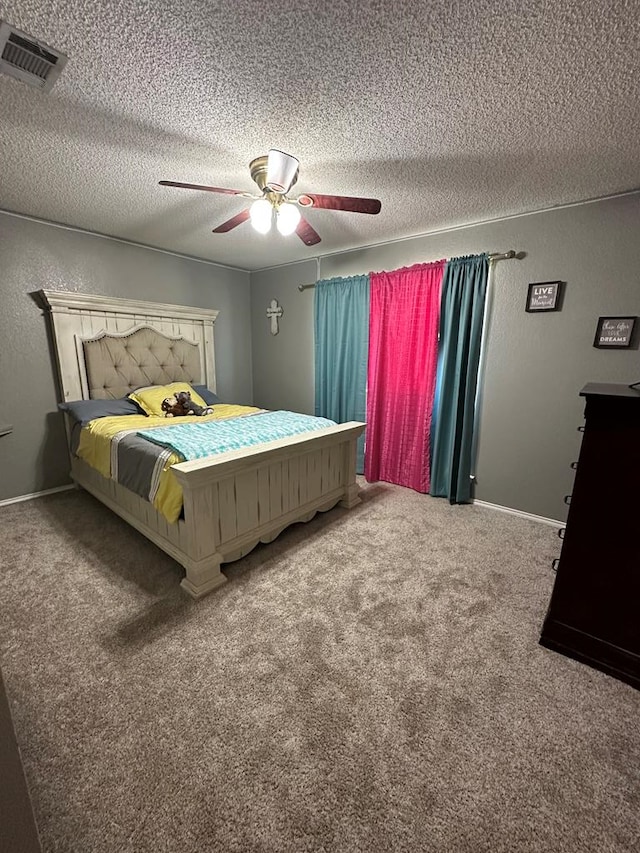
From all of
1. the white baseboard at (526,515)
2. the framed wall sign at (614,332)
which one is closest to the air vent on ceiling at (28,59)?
the framed wall sign at (614,332)

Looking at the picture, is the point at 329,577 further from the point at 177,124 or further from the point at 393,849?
the point at 177,124

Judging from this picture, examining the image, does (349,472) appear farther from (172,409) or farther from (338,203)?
(338,203)

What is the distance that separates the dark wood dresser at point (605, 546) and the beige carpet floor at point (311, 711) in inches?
5.2

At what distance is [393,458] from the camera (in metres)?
3.39

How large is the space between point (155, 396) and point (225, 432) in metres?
1.20

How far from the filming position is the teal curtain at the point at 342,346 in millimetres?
3414

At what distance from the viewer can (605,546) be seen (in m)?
1.38

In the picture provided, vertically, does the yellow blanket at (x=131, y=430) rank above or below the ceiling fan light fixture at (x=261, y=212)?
below

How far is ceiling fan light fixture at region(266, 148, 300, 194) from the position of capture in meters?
1.48

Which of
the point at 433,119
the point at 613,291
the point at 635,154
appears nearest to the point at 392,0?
the point at 433,119

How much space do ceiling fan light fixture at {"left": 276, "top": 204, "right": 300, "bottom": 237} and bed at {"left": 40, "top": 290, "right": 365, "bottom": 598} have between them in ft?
4.09

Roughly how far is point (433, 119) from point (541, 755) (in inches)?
98.0

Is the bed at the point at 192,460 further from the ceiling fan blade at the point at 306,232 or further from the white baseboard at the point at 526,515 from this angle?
the ceiling fan blade at the point at 306,232

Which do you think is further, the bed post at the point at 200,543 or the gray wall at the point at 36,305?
the gray wall at the point at 36,305
